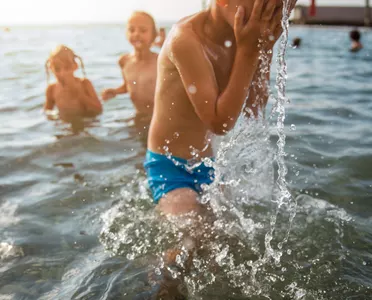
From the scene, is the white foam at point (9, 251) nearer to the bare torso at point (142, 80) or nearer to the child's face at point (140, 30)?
the bare torso at point (142, 80)

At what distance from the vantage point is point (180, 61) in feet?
7.42

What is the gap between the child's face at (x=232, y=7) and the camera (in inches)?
80.0

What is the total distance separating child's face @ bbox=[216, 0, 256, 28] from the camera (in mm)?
2031

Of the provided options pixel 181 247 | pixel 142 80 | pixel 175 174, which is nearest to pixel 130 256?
pixel 181 247

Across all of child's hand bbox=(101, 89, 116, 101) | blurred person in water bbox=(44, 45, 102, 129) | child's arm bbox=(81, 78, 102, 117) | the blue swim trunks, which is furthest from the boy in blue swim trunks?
child's arm bbox=(81, 78, 102, 117)

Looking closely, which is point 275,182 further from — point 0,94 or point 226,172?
point 0,94

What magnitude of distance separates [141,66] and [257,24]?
356cm

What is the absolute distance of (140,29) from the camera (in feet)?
17.4

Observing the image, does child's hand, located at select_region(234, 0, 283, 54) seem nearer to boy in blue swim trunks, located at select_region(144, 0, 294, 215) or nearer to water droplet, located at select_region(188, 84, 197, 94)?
boy in blue swim trunks, located at select_region(144, 0, 294, 215)

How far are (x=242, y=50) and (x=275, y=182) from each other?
5.78ft

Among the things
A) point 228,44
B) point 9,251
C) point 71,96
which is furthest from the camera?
point 71,96

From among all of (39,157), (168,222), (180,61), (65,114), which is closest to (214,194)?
(168,222)

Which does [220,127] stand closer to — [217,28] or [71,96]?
[217,28]

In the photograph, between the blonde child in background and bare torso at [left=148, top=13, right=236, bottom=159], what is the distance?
8.68ft
